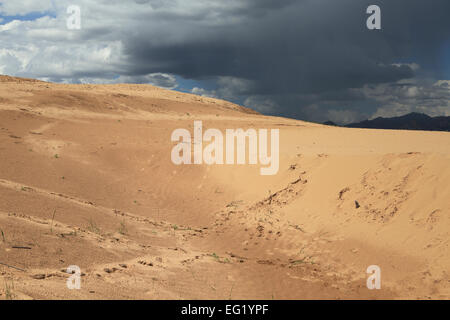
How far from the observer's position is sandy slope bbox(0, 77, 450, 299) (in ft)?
18.7

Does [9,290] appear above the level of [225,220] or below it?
below

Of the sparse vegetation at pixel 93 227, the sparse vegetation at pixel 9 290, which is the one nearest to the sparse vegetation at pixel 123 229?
the sparse vegetation at pixel 93 227

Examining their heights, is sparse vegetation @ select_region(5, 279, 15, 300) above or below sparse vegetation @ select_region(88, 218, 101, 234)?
below

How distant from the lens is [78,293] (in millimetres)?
4461

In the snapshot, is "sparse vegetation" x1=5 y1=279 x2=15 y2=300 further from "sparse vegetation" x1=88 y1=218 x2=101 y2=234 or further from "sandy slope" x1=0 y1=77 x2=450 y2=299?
"sparse vegetation" x1=88 y1=218 x2=101 y2=234

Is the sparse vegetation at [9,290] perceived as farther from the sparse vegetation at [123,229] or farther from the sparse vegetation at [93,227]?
the sparse vegetation at [123,229]

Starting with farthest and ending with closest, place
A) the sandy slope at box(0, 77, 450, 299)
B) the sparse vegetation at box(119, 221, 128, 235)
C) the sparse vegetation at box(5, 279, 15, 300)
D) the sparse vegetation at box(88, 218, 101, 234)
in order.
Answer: the sparse vegetation at box(119, 221, 128, 235), the sparse vegetation at box(88, 218, 101, 234), the sandy slope at box(0, 77, 450, 299), the sparse vegetation at box(5, 279, 15, 300)

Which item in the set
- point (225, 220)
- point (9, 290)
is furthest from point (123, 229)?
point (9, 290)

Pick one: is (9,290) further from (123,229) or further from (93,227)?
(123,229)

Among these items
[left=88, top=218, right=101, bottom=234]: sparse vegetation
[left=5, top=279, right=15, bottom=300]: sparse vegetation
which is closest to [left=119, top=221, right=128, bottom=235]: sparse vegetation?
[left=88, top=218, right=101, bottom=234]: sparse vegetation

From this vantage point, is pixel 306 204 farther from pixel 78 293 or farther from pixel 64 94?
pixel 64 94

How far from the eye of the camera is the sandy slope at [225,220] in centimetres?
570

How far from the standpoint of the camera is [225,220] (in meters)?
10.7
